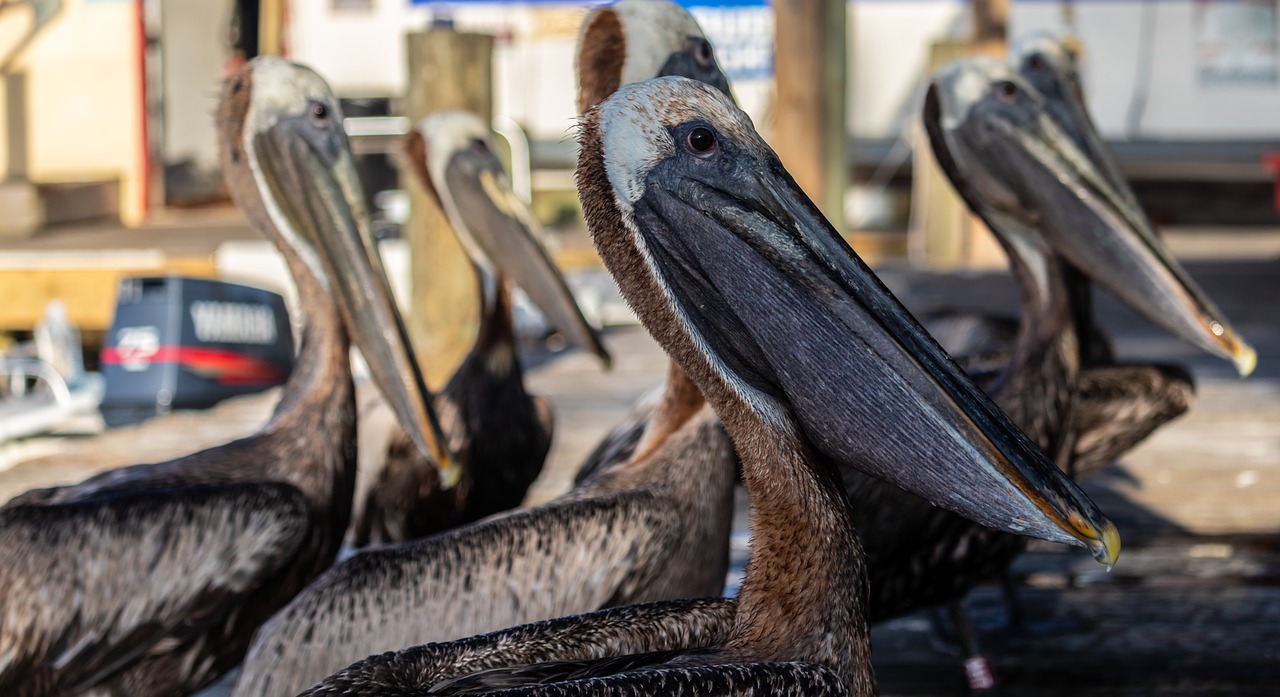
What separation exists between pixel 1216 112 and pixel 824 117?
21.4 feet

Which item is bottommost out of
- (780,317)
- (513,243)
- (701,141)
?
(513,243)

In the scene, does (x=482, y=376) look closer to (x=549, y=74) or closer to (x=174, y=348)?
(x=174, y=348)

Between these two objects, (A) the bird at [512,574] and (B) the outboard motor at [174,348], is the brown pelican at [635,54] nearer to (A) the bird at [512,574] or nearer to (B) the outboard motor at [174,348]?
(A) the bird at [512,574]

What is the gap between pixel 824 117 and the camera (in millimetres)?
6078

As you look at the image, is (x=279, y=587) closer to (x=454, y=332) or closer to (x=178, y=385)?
(x=454, y=332)

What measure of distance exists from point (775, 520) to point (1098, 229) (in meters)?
1.71

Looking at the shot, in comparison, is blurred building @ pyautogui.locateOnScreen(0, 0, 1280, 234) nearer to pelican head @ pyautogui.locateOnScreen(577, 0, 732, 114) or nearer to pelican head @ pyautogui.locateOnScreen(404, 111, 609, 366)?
pelican head @ pyautogui.locateOnScreen(404, 111, 609, 366)

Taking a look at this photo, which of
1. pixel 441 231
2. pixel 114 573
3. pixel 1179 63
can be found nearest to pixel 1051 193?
pixel 114 573

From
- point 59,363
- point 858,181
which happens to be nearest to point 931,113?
point 59,363

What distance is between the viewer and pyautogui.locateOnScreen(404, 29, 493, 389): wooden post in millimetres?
5488

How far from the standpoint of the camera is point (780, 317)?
77.6 inches

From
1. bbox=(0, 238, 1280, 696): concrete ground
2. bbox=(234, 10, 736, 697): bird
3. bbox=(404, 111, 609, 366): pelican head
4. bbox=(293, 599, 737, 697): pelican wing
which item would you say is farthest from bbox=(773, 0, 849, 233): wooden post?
bbox=(293, 599, 737, 697): pelican wing

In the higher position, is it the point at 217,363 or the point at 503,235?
the point at 503,235

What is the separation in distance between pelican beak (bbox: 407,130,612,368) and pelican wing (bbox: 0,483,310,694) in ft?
4.17
